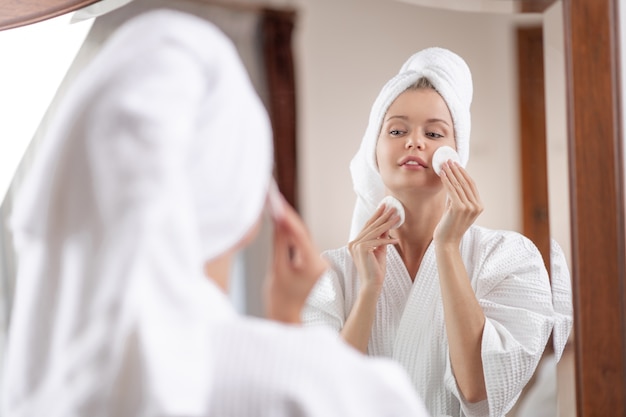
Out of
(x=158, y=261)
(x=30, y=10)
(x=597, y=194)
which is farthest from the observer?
(x=30, y=10)

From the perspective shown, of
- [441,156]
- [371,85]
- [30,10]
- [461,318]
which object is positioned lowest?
[461,318]

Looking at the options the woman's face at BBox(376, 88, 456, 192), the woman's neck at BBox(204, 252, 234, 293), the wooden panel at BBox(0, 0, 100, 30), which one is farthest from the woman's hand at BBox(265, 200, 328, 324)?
the wooden panel at BBox(0, 0, 100, 30)

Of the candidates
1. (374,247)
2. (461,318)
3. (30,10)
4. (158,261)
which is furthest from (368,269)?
(30,10)

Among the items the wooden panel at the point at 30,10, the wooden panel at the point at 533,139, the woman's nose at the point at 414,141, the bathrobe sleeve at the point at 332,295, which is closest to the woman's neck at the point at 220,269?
the bathrobe sleeve at the point at 332,295

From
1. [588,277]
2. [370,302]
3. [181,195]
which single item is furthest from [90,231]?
[588,277]

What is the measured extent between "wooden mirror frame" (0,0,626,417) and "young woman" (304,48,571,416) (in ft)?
0.16

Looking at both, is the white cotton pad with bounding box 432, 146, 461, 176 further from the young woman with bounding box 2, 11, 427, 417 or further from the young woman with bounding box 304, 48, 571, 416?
the young woman with bounding box 2, 11, 427, 417

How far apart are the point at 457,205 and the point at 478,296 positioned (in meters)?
0.12

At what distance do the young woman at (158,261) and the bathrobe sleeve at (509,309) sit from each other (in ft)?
1.04

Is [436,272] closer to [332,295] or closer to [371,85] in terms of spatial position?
[332,295]

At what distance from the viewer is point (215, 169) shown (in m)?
0.75

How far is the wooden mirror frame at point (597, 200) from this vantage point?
102cm

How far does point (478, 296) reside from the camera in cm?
104

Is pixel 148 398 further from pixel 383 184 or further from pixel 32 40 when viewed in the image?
pixel 32 40
